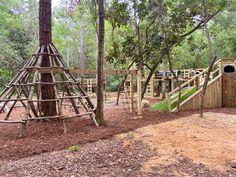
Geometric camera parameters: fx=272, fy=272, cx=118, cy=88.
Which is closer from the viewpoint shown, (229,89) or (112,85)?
(229,89)

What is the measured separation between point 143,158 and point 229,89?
27.8 ft

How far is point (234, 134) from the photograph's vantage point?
655cm

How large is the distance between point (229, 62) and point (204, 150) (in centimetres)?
788

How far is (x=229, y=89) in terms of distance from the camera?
11.8 meters

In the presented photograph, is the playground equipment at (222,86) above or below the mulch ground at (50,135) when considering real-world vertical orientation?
above

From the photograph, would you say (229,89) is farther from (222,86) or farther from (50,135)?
(50,135)

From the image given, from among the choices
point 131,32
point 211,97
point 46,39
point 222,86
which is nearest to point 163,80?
point 131,32

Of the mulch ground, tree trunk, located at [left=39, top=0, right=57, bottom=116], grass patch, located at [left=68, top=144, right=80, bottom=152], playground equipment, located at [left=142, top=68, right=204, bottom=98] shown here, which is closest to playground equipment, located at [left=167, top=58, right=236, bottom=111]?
playground equipment, located at [left=142, top=68, right=204, bottom=98]

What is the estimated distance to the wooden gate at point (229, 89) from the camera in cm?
1177

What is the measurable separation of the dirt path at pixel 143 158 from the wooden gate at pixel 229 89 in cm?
596

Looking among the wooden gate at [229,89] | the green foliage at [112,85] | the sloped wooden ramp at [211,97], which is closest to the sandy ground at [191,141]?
the sloped wooden ramp at [211,97]

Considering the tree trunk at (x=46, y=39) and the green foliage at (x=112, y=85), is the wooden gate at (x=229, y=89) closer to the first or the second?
the tree trunk at (x=46, y=39)

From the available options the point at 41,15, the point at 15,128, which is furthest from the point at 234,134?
the point at 41,15

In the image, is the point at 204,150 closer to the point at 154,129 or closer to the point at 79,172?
the point at 154,129
